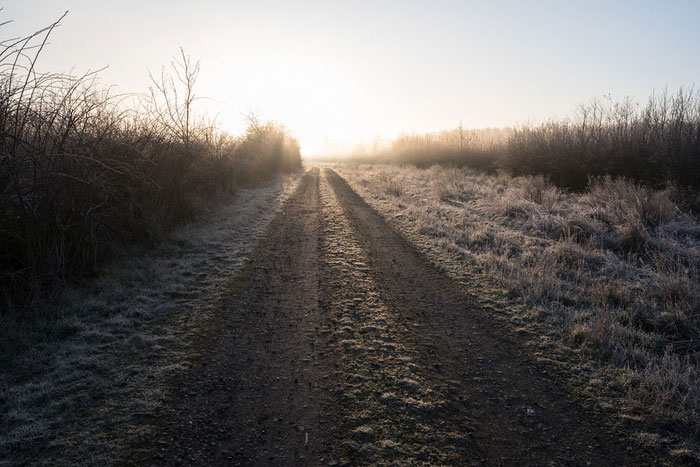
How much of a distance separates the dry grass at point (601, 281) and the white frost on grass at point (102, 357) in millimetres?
3929

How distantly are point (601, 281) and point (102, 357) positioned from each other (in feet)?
22.9

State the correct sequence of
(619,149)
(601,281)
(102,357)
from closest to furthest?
(102,357), (601,281), (619,149)

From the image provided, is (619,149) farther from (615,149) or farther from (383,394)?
(383,394)

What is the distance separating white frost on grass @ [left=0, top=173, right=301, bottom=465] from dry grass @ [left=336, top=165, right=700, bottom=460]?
12.9 feet

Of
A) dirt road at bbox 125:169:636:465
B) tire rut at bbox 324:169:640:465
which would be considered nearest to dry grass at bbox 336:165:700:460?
tire rut at bbox 324:169:640:465

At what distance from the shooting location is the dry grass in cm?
337

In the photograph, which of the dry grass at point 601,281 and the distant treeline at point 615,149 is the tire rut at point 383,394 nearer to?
the dry grass at point 601,281

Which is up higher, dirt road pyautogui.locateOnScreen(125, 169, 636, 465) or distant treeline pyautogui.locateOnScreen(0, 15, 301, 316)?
distant treeline pyautogui.locateOnScreen(0, 15, 301, 316)

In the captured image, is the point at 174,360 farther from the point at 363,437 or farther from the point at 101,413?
the point at 363,437

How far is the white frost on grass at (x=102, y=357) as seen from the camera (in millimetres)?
2631

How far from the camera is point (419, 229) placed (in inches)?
383

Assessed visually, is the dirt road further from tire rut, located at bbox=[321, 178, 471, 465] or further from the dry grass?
the dry grass

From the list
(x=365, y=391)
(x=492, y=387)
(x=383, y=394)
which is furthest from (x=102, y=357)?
(x=492, y=387)

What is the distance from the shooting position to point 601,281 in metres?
6.05
